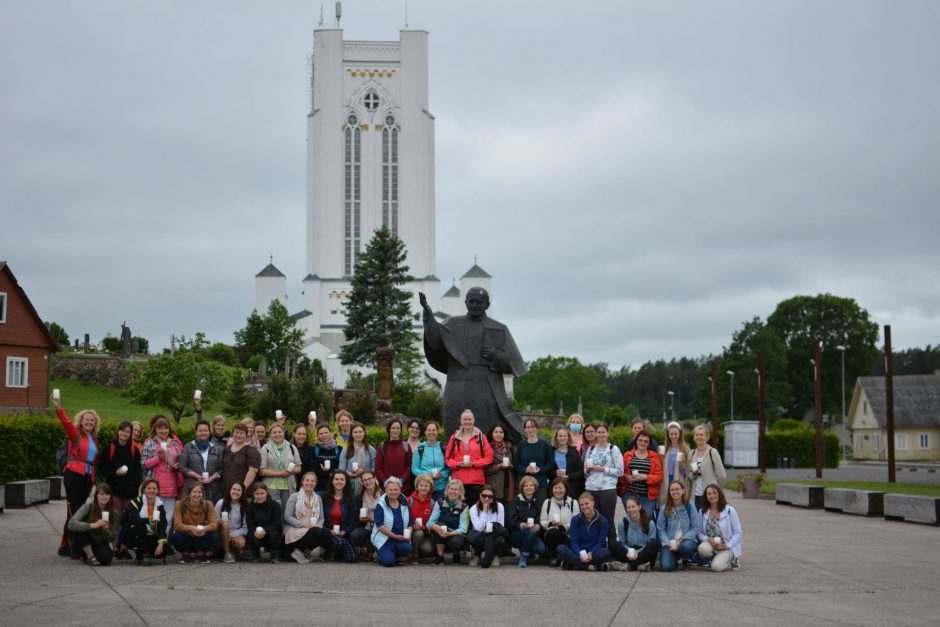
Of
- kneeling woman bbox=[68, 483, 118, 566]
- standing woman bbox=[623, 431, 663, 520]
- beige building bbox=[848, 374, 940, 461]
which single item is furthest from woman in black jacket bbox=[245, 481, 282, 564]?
beige building bbox=[848, 374, 940, 461]

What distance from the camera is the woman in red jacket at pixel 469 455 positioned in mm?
12531

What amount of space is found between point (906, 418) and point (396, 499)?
61254 millimetres

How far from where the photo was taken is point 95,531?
1150 centimetres

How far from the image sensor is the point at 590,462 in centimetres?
1262

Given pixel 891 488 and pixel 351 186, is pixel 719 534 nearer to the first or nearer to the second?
pixel 891 488

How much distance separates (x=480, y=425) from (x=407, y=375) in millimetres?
42511

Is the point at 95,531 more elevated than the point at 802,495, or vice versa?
the point at 95,531

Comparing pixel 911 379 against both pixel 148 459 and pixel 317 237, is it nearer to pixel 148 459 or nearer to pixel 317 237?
pixel 317 237

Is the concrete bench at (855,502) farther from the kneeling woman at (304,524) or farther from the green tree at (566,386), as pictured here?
the green tree at (566,386)

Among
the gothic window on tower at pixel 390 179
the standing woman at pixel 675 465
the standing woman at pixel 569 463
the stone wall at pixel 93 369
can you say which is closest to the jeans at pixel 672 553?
the standing woman at pixel 675 465

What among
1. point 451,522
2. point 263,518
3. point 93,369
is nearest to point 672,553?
point 451,522

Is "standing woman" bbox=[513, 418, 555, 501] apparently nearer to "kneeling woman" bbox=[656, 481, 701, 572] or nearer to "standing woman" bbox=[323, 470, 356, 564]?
"kneeling woman" bbox=[656, 481, 701, 572]

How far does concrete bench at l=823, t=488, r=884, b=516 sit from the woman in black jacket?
1217cm

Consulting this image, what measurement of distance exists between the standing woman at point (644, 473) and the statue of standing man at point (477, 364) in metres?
1.66
